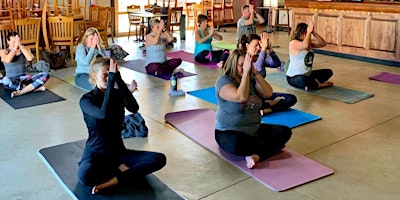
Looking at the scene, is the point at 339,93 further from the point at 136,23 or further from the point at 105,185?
the point at 136,23

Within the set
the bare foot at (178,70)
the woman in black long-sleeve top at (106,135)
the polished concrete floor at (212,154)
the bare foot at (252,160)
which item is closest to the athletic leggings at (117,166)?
the woman in black long-sleeve top at (106,135)

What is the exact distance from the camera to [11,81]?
5.90m

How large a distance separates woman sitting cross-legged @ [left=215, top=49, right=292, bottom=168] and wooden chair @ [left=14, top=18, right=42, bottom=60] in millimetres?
4898

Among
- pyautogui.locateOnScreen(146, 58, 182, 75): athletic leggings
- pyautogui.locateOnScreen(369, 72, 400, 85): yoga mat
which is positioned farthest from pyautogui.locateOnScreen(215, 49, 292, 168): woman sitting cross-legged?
pyautogui.locateOnScreen(369, 72, 400, 85): yoga mat

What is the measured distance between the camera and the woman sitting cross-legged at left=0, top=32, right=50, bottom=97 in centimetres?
583

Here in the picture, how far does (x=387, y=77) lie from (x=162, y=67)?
11.5 ft

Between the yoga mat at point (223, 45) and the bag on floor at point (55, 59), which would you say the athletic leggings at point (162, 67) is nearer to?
the bag on floor at point (55, 59)

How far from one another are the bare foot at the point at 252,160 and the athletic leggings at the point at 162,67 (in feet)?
11.7

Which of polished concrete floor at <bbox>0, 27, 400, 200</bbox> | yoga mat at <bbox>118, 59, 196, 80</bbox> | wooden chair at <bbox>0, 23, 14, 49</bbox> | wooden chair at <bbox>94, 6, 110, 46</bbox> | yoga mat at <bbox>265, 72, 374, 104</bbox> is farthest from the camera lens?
wooden chair at <bbox>94, 6, 110, 46</bbox>

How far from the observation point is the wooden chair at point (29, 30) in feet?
24.2

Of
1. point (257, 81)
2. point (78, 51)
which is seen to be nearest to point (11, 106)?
point (78, 51)

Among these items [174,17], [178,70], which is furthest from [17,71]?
[174,17]

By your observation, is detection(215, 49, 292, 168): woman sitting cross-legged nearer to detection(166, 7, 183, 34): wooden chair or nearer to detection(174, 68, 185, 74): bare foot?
Answer: detection(174, 68, 185, 74): bare foot

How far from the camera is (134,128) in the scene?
437cm
